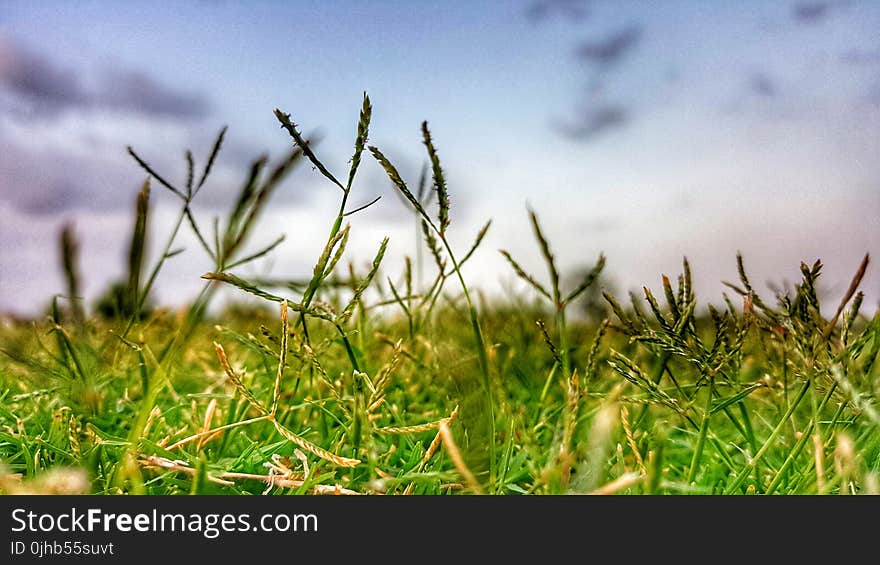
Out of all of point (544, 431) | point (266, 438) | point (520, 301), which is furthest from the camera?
point (520, 301)
